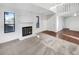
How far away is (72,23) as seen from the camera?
1.54 meters

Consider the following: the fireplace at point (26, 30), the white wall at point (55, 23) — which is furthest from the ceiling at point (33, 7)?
the fireplace at point (26, 30)

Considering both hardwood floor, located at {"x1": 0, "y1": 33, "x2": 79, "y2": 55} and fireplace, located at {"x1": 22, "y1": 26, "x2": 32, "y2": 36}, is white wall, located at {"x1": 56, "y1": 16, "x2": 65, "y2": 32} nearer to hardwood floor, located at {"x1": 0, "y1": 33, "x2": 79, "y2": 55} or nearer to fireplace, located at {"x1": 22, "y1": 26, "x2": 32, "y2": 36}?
hardwood floor, located at {"x1": 0, "y1": 33, "x2": 79, "y2": 55}

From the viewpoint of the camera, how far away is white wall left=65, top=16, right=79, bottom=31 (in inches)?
59.5

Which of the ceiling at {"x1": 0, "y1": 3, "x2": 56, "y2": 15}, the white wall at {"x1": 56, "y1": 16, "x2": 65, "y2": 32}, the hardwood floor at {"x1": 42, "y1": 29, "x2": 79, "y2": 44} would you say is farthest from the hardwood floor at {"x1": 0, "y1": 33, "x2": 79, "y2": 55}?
the ceiling at {"x1": 0, "y1": 3, "x2": 56, "y2": 15}

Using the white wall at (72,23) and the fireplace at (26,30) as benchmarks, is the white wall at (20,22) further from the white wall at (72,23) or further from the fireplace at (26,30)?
the white wall at (72,23)

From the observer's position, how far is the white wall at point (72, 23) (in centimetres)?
151

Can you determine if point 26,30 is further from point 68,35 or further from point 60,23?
point 68,35

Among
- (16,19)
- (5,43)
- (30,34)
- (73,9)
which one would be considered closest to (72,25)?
(73,9)

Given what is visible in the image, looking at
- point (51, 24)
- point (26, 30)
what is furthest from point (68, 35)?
point (26, 30)

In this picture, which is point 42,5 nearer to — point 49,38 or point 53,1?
point 53,1

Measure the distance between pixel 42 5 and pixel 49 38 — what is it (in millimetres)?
500

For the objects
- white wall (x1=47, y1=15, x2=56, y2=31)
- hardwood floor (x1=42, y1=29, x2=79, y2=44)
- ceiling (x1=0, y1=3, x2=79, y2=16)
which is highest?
ceiling (x1=0, y1=3, x2=79, y2=16)

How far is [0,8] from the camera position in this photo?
54.5 inches

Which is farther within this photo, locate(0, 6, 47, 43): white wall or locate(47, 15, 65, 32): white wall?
locate(47, 15, 65, 32): white wall
